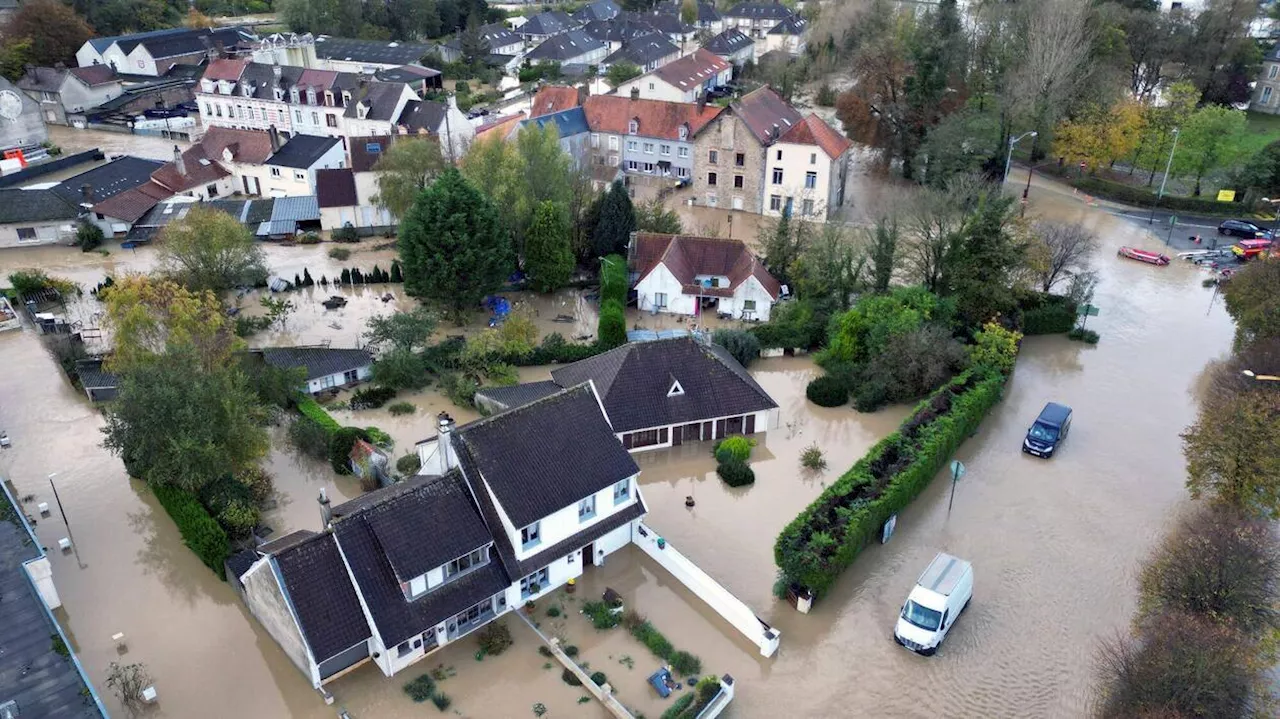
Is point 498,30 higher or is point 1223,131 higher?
point 498,30

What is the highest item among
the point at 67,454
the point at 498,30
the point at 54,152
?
the point at 498,30

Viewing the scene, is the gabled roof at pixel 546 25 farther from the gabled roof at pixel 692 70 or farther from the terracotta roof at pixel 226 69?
the terracotta roof at pixel 226 69

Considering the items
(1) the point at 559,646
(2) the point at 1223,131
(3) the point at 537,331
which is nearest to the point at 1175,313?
(2) the point at 1223,131

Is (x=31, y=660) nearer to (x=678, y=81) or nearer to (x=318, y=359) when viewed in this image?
(x=318, y=359)

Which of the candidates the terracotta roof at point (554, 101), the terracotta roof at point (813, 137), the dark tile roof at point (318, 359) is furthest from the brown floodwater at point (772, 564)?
the terracotta roof at point (554, 101)

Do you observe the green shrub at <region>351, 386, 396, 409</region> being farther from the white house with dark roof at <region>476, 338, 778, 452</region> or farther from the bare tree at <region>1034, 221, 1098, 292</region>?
the bare tree at <region>1034, 221, 1098, 292</region>

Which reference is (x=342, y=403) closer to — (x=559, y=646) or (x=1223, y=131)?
(x=559, y=646)

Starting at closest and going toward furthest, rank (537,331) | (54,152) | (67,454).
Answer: (67,454)
(537,331)
(54,152)
